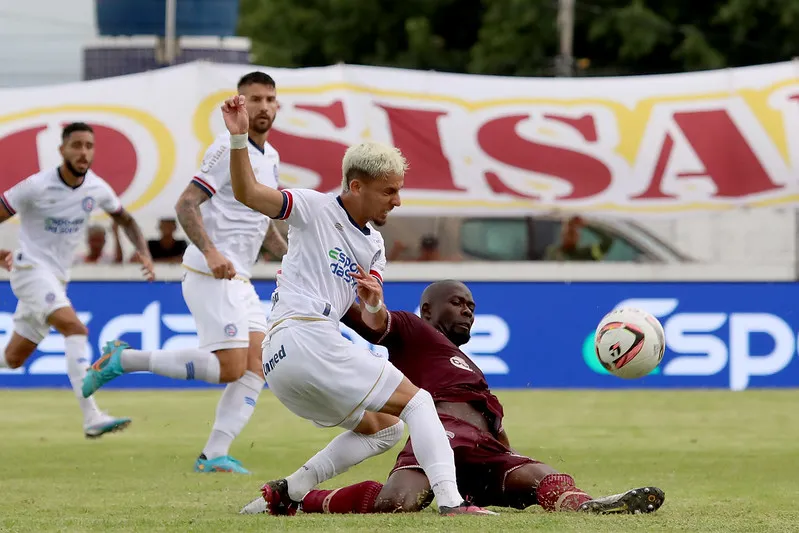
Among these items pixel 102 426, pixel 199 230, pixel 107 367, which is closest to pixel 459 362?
pixel 199 230

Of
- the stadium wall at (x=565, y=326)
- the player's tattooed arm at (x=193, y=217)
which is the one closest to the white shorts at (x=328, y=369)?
the player's tattooed arm at (x=193, y=217)

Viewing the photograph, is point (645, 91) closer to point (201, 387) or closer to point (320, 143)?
point (320, 143)

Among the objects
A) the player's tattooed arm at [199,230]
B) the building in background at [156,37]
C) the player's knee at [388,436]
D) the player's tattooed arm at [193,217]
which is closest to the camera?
the player's knee at [388,436]

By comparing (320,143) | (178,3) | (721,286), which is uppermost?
(178,3)

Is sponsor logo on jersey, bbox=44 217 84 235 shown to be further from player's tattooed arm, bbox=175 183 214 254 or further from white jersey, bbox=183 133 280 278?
player's tattooed arm, bbox=175 183 214 254

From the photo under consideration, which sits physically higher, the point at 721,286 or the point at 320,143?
the point at 320,143

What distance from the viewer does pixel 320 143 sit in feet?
58.0

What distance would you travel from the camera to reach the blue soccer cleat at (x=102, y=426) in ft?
36.2

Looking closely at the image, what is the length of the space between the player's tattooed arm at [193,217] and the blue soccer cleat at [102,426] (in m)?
1.87

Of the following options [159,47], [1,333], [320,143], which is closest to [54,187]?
[1,333]

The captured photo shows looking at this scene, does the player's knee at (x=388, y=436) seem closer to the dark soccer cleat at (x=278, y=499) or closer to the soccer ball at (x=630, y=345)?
the dark soccer cleat at (x=278, y=499)

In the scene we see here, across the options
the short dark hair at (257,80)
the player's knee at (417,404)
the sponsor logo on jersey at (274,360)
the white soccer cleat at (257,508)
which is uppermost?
the short dark hair at (257,80)

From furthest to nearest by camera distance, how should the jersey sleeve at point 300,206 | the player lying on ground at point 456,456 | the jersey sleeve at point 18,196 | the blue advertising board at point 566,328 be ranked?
the blue advertising board at point 566,328 < the jersey sleeve at point 18,196 < the player lying on ground at point 456,456 < the jersey sleeve at point 300,206

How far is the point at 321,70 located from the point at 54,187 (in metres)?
6.46
